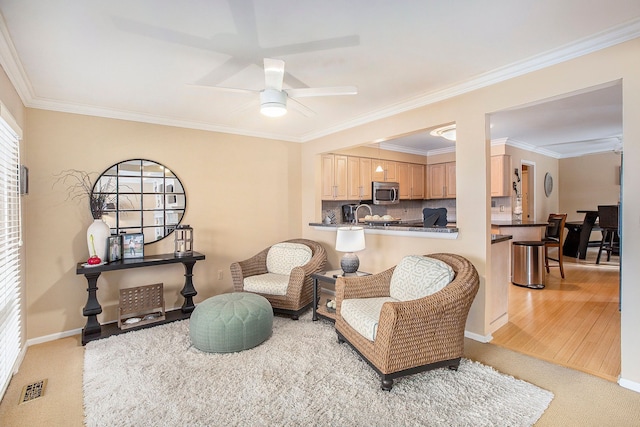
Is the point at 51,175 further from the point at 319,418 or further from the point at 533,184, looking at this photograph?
the point at 533,184

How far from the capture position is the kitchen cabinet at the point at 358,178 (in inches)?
224

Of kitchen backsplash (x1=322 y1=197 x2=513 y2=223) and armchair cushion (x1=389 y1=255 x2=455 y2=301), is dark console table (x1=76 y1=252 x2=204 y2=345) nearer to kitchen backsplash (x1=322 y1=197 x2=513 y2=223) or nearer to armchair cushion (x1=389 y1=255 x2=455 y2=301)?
armchair cushion (x1=389 y1=255 x2=455 y2=301)

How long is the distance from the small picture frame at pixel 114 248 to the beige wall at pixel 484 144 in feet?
8.67

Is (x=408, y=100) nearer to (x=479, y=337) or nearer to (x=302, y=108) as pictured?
(x=302, y=108)

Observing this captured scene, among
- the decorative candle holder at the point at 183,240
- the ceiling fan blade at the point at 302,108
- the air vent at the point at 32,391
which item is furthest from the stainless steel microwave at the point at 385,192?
the air vent at the point at 32,391

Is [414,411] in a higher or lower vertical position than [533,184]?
lower

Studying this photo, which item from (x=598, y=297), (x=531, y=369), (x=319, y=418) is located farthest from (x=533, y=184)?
(x=319, y=418)

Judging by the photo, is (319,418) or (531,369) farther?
(531,369)

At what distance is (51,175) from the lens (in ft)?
11.0

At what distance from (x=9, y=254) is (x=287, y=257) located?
2.57 meters

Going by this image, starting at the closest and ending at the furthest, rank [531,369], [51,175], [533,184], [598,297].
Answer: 1. [531,369]
2. [51,175]
3. [598,297]
4. [533,184]

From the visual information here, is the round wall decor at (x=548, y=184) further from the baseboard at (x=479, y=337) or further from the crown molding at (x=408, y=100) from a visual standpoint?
the baseboard at (x=479, y=337)

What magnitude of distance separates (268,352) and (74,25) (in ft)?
8.95

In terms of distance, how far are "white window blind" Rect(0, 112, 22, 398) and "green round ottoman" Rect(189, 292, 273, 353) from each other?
1.26 meters
